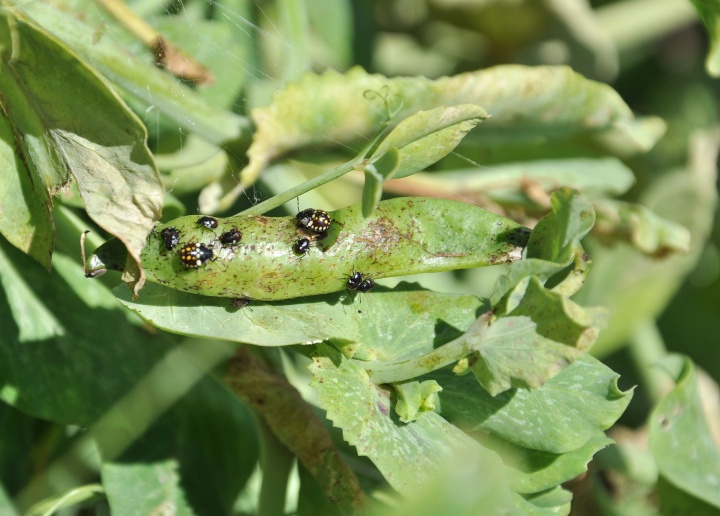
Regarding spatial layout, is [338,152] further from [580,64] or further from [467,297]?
[580,64]

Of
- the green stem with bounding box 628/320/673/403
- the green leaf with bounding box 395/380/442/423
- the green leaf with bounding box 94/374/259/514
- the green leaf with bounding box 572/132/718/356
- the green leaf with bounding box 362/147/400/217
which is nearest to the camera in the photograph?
the green leaf with bounding box 362/147/400/217

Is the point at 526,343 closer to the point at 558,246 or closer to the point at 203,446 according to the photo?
the point at 558,246

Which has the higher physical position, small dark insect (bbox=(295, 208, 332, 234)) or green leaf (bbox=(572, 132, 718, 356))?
small dark insect (bbox=(295, 208, 332, 234))

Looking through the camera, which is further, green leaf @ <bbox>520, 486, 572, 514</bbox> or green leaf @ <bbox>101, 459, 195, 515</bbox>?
green leaf @ <bbox>101, 459, 195, 515</bbox>

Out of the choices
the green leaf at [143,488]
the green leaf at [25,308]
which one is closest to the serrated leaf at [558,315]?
the green leaf at [143,488]

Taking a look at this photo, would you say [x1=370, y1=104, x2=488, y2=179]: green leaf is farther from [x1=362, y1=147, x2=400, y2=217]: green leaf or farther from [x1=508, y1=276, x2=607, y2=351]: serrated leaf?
[x1=508, y1=276, x2=607, y2=351]: serrated leaf

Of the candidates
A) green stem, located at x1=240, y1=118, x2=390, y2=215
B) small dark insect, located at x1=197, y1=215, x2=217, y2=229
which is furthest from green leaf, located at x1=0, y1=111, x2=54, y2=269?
green stem, located at x1=240, y1=118, x2=390, y2=215

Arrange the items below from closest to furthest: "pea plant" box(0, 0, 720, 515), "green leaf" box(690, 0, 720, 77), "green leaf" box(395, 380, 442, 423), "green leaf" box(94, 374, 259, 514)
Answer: "pea plant" box(0, 0, 720, 515) → "green leaf" box(395, 380, 442, 423) → "green leaf" box(690, 0, 720, 77) → "green leaf" box(94, 374, 259, 514)

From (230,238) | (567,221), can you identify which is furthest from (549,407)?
(230,238)
